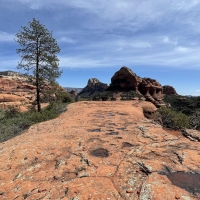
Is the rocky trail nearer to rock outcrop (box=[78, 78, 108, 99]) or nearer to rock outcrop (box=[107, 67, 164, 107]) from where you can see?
rock outcrop (box=[107, 67, 164, 107])

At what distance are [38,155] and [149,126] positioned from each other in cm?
544

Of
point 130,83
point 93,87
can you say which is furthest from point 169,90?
point 93,87

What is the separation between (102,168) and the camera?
477 cm

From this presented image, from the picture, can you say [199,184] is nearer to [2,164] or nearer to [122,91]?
[2,164]

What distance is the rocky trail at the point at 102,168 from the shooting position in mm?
3797

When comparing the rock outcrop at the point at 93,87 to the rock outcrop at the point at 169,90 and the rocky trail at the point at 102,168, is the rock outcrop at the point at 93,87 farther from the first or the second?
the rocky trail at the point at 102,168

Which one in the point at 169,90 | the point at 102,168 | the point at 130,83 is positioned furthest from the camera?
the point at 169,90

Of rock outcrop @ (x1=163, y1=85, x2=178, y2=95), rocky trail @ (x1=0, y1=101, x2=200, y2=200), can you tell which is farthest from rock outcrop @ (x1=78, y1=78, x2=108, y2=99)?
rocky trail @ (x1=0, y1=101, x2=200, y2=200)

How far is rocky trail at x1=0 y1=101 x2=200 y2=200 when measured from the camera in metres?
Answer: 3.80

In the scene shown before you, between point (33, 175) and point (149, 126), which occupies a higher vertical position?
point (149, 126)

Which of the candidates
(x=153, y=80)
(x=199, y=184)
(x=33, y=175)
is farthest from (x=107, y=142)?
(x=153, y=80)

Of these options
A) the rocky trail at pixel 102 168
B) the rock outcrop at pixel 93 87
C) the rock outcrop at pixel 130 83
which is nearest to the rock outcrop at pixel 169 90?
the rock outcrop at pixel 130 83

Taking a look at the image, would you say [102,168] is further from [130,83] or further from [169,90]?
[169,90]

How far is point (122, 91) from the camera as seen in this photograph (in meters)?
64.3
